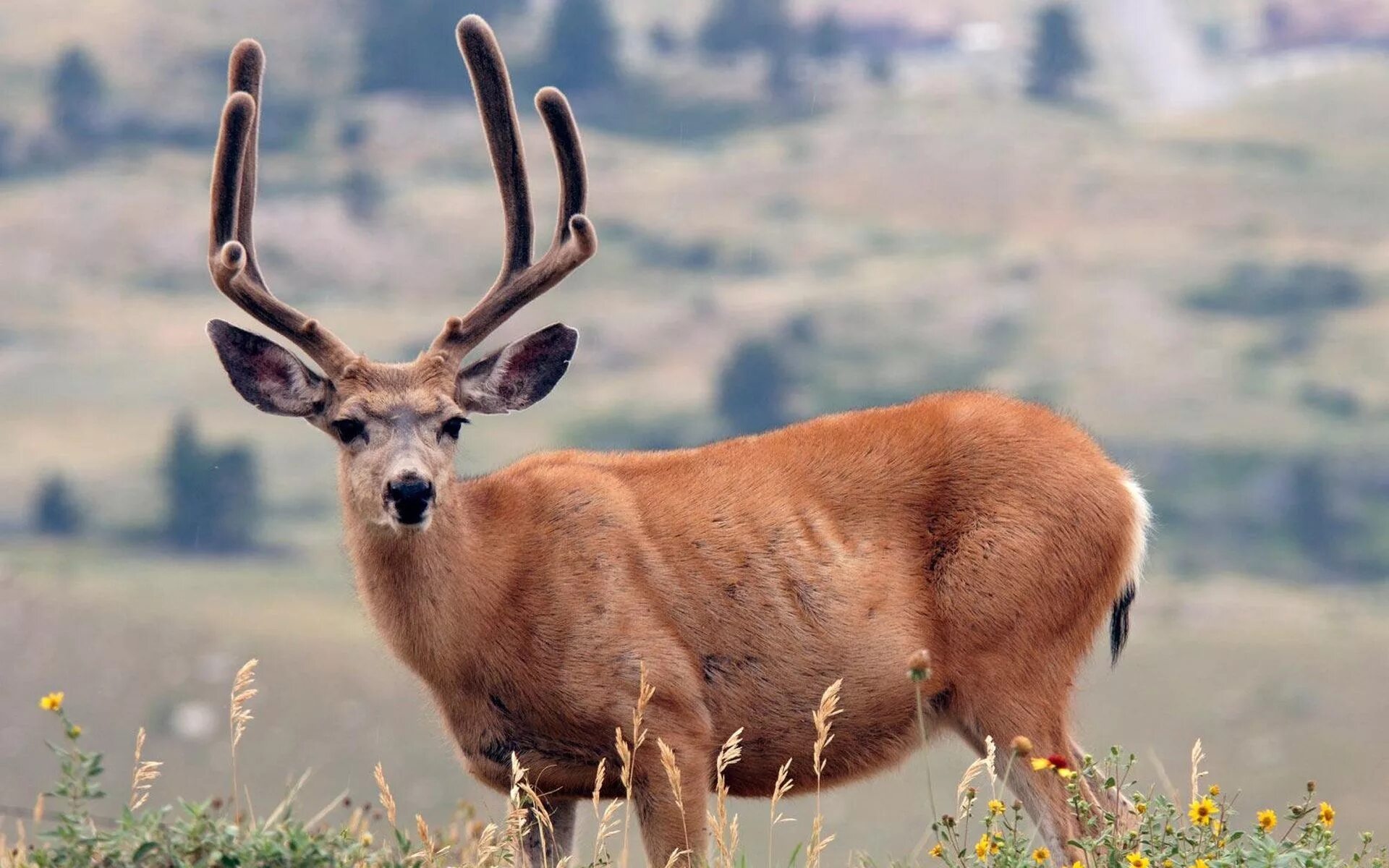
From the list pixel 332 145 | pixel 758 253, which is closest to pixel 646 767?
pixel 758 253

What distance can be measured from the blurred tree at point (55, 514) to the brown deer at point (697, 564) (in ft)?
236

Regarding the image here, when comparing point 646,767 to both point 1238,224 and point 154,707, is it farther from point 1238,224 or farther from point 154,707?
point 1238,224

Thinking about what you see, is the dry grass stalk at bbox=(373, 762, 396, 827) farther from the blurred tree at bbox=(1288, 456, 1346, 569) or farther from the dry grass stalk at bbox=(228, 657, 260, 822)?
the blurred tree at bbox=(1288, 456, 1346, 569)

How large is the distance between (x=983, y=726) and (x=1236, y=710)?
201ft

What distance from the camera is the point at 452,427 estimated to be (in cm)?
818

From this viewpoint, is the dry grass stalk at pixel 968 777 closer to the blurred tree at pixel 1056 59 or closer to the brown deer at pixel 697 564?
the brown deer at pixel 697 564

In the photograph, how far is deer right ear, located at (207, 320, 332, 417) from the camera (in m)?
8.18

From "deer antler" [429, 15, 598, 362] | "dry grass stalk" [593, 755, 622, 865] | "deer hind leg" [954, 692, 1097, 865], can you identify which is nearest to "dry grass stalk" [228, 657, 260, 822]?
"dry grass stalk" [593, 755, 622, 865]

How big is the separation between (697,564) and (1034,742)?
4.70ft

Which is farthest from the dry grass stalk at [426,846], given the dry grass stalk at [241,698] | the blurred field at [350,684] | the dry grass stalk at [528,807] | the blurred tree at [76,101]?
the blurred tree at [76,101]

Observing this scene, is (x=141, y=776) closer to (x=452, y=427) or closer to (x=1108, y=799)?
(x=452, y=427)

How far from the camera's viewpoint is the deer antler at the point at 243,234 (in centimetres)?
827

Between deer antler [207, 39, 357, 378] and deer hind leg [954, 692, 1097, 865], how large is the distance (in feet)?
8.99

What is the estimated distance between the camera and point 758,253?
372 ft
